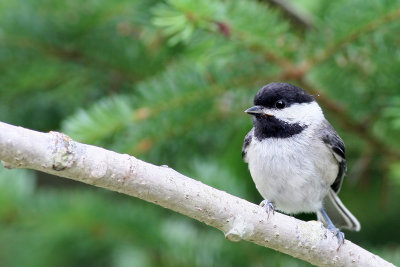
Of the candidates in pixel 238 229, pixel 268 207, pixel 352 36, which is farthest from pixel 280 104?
pixel 238 229

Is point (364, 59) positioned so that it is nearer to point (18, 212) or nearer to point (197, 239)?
point (197, 239)

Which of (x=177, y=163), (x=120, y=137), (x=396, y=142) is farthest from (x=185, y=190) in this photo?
(x=396, y=142)

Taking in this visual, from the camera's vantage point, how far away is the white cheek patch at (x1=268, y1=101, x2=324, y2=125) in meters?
1.96

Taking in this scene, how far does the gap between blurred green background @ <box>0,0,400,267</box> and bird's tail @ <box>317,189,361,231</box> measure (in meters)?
0.11

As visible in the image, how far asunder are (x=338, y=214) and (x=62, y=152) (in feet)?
4.48

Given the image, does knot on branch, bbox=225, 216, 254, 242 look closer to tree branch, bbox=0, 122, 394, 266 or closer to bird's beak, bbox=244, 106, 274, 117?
tree branch, bbox=0, 122, 394, 266

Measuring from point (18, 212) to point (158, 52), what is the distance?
74 centimetres

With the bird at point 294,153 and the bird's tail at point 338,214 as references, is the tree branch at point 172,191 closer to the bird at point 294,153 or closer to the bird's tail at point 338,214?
the bird at point 294,153

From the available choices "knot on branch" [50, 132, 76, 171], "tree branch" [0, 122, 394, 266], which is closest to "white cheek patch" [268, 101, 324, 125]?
"tree branch" [0, 122, 394, 266]

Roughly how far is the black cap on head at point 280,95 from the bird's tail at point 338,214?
0.43m

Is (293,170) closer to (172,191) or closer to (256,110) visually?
(256,110)

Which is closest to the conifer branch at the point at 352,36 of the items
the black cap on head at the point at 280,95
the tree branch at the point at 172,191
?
the black cap on head at the point at 280,95

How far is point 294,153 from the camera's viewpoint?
194 cm

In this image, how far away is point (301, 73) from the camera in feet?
5.63
